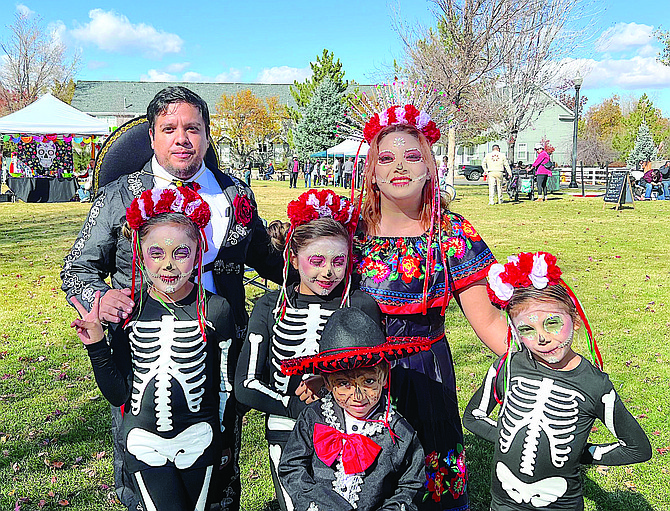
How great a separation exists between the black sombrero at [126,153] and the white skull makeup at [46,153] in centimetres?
2151

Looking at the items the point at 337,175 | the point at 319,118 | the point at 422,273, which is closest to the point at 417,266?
the point at 422,273

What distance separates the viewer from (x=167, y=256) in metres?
2.49

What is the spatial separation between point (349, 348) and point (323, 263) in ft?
1.69

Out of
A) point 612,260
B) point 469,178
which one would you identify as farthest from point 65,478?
point 469,178

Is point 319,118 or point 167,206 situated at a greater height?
point 319,118

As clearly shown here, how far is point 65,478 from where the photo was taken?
4.02 meters

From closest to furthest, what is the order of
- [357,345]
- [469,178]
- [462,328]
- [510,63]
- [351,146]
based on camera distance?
Answer: 1. [357,345]
2. [462,328]
3. [510,63]
4. [351,146]
5. [469,178]

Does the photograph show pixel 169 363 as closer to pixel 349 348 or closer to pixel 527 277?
pixel 349 348

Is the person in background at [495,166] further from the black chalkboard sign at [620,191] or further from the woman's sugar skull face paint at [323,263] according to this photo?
the woman's sugar skull face paint at [323,263]

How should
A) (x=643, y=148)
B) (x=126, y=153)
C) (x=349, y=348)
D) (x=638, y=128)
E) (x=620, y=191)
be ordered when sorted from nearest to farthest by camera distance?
(x=349, y=348) → (x=126, y=153) → (x=620, y=191) → (x=643, y=148) → (x=638, y=128)

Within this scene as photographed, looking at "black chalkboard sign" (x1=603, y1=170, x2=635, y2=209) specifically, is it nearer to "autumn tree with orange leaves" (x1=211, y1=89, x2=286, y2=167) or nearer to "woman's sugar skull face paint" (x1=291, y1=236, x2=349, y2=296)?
"woman's sugar skull face paint" (x1=291, y1=236, x2=349, y2=296)

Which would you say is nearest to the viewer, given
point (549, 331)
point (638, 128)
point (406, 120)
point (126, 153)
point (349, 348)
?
point (349, 348)

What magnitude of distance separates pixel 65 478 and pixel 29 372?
2226mm

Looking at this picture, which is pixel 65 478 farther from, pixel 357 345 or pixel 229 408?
pixel 357 345
